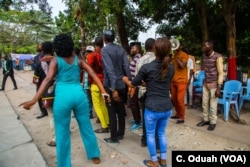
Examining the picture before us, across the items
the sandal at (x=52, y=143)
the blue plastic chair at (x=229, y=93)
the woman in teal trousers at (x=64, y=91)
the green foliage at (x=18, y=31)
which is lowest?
the sandal at (x=52, y=143)

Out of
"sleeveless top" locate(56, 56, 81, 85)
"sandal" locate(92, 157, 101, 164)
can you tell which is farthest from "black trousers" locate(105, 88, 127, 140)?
"sleeveless top" locate(56, 56, 81, 85)

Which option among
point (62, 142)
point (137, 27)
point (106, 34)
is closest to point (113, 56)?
point (106, 34)

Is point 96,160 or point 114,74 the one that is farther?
point 114,74

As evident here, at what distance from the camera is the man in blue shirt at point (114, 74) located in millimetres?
4406

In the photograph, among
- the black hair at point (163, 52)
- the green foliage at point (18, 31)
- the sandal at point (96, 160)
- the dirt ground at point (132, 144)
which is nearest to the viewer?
the black hair at point (163, 52)

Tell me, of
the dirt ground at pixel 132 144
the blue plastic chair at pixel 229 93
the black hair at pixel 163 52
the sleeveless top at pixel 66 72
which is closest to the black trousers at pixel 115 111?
the dirt ground at pixel 132 144

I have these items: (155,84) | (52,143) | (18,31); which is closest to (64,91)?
(155,84)

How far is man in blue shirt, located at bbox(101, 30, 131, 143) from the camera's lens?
4406mm

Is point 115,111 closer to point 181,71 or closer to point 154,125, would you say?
point 154,125

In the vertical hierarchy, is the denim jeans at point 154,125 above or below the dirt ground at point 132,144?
above

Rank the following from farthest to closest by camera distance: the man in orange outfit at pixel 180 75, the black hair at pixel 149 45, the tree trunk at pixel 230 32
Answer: the tree trunk at pixel 230 32
the man in orange outfit at pixel 180 75
the black hair at pixel 149 45

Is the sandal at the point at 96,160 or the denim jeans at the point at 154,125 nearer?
the denim jeans at the point at 154,125

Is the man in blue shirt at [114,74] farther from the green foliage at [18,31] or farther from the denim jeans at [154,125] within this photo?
the green foliage at [18,31]

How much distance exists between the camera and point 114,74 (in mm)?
4406
